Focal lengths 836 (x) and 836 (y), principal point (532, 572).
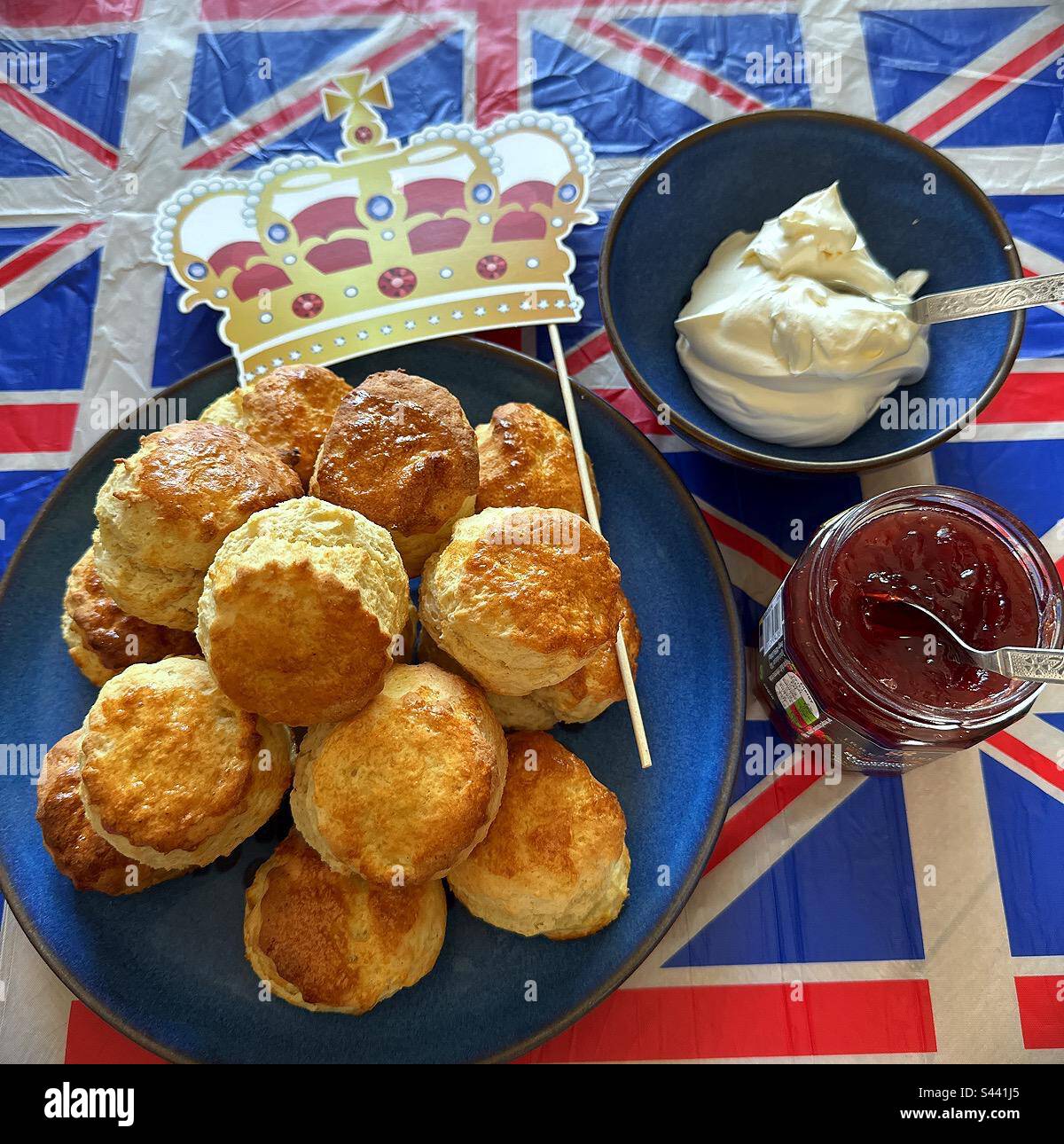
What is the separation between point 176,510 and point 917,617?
1.31 meters

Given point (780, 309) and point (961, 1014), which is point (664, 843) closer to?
point (961, 1014)

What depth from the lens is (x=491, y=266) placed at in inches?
79.8

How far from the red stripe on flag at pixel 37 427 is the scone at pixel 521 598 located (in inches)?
48.0

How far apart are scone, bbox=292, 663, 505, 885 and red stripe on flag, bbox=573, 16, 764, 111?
1.98m

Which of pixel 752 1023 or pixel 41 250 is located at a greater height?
pixel 41 250

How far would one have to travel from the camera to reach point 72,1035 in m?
1.73

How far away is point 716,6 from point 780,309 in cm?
130

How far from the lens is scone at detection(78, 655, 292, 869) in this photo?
134cm

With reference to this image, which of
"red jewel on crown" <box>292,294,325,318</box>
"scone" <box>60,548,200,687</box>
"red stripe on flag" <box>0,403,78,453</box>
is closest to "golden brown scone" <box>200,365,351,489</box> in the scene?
"red jewel on crown" <box>292,294,325,318</box>

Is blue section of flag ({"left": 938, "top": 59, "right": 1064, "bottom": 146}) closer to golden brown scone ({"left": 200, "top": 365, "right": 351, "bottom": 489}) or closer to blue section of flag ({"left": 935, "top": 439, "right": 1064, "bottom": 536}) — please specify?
blue section of flag ({"left": 935, "top": 439, "right": 1064, "bottom": 536})

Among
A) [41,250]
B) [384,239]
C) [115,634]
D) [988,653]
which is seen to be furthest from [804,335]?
[41,250]

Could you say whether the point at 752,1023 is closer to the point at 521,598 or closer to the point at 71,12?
the point at 521,598

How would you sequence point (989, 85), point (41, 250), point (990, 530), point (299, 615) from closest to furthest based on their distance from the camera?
point (299, 615)
point (990, 530)
point (41, 250)
point (989, 85)
